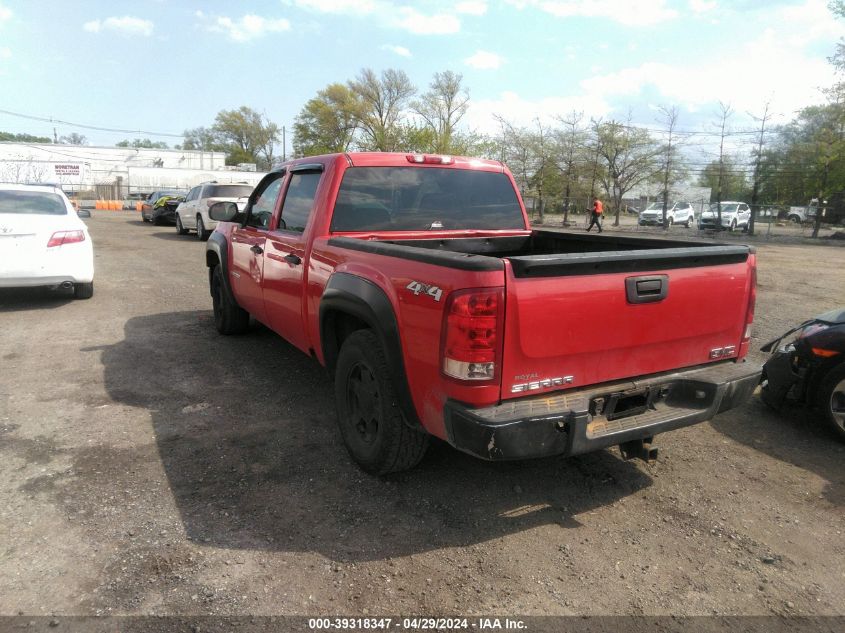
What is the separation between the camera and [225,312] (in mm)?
6574

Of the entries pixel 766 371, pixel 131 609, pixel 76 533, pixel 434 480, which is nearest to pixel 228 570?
pixel 131 609

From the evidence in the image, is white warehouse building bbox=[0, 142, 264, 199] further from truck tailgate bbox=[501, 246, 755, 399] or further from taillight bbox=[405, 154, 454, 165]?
truck tailgate bbox=[501, 246, 755, 399]

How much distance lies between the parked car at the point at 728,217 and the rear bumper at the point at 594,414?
2905 cm

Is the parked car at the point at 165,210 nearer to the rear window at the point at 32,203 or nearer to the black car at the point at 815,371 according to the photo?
the rear window at the point at 32,203

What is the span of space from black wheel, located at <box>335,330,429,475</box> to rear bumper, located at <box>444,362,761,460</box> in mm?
589

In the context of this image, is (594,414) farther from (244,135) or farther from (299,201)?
(244,135)

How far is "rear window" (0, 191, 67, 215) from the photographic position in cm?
803

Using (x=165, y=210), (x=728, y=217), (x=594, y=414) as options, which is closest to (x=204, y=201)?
(x=165, y=210)

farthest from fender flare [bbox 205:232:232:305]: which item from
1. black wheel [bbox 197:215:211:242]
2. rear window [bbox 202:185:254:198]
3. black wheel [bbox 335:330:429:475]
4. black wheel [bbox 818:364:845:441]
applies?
black wheel [bbox 197:215:211:242]

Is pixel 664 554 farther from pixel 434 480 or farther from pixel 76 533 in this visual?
pixel 76 533

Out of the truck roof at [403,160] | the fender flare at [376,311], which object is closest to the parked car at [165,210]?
the truck roof at [403,160]

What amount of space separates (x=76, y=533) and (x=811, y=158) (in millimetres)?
34601

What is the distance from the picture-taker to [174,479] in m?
3.53

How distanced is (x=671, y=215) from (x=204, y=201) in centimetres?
2655
